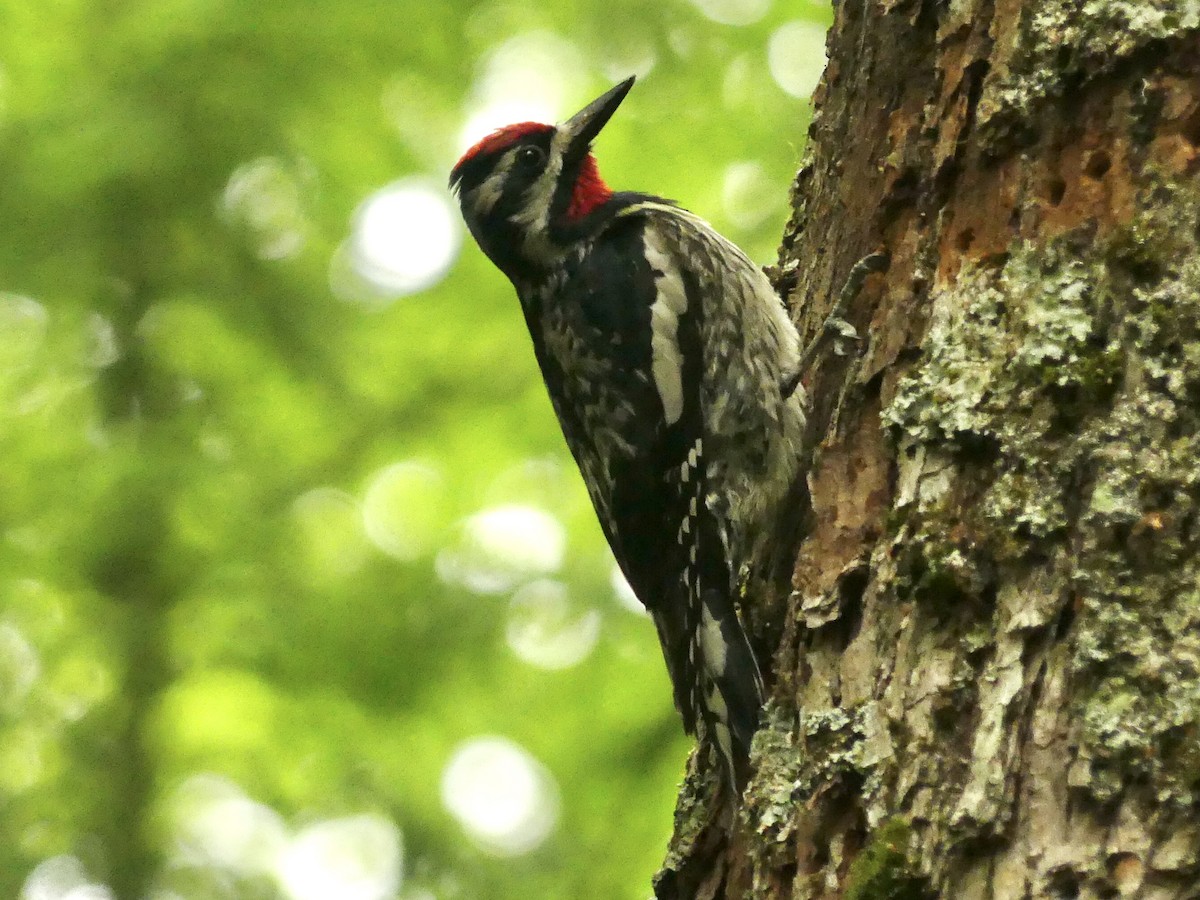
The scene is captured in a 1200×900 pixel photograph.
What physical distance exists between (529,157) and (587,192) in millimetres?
252

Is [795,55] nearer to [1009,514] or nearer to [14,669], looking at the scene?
[14,669]

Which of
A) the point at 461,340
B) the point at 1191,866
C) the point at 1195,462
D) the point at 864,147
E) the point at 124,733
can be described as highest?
the point at 461,340

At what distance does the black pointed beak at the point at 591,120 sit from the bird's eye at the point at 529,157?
112 millimetres

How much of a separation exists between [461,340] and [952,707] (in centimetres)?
470

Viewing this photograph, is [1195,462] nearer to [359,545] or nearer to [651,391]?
[651,391]

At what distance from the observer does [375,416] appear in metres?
6.12

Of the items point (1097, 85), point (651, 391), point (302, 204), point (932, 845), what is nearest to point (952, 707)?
point (932, 845)

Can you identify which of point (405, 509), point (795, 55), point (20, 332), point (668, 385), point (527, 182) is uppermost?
point (795, 55)

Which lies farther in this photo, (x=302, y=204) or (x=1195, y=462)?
(x=302, y=204)

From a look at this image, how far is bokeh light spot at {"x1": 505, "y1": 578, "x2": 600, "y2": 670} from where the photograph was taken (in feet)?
19.5

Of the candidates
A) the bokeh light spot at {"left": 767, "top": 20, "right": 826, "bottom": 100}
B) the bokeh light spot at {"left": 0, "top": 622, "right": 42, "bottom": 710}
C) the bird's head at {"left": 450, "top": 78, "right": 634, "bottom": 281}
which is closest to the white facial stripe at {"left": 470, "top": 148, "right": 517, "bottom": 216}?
the bird's head at {"left": 450, "top": 78, "right": 634, "bottom": 281}

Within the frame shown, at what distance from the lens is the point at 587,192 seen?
436cm

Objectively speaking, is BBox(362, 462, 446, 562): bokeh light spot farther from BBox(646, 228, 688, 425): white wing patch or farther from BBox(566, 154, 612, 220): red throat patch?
BBox(646, 228, 688, 425): white wing patch

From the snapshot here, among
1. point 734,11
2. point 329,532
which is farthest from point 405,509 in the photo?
point 734,11
